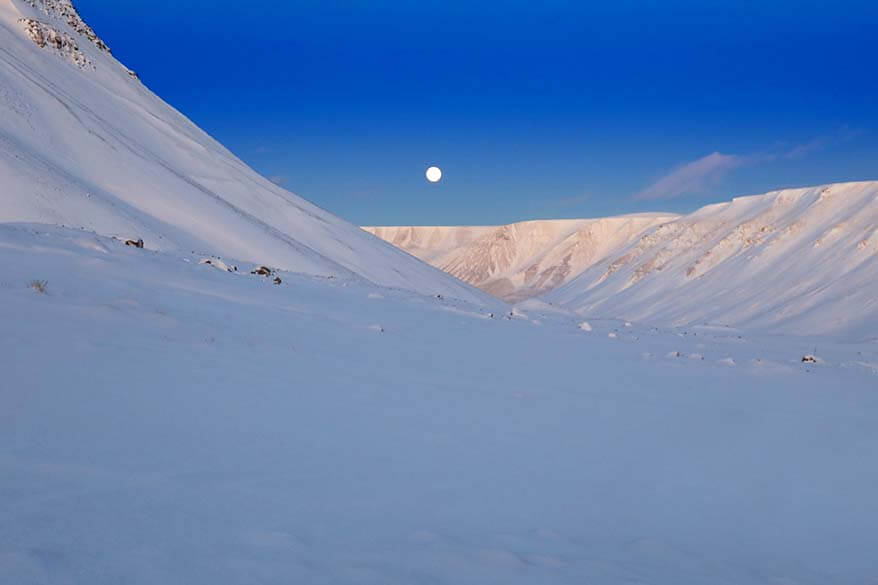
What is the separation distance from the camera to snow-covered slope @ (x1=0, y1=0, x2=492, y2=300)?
30.2 m

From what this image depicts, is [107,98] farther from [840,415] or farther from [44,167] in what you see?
[840,415]

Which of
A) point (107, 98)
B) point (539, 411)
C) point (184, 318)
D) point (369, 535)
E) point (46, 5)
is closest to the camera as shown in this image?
point (369, 535)

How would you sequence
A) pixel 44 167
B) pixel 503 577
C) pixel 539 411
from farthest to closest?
pixel 44 167 < pixel 539 411 < pixel 503 577

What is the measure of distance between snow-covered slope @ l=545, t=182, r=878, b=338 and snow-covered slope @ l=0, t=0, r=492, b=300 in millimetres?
49375

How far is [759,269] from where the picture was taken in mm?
111750

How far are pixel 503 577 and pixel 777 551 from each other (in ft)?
9.96

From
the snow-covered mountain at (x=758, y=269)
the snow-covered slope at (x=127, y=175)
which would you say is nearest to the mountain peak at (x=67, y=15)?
the snow-covered slope at (x=127, y=175)

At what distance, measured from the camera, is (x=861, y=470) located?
9047 millimetres

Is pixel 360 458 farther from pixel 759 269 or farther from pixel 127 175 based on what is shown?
pixel 759 269

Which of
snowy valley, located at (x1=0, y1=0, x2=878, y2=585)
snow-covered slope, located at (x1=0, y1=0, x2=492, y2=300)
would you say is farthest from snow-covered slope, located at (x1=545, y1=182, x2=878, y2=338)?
snowy valley, located at (x1=0, y1=0, x2=878, y2=585)

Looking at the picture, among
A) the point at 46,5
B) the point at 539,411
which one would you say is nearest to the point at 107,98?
the point at 46,5

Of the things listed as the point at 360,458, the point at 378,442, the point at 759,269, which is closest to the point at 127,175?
the point at 378,442

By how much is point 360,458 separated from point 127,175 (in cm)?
3765

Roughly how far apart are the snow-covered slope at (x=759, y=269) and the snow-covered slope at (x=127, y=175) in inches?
1944
